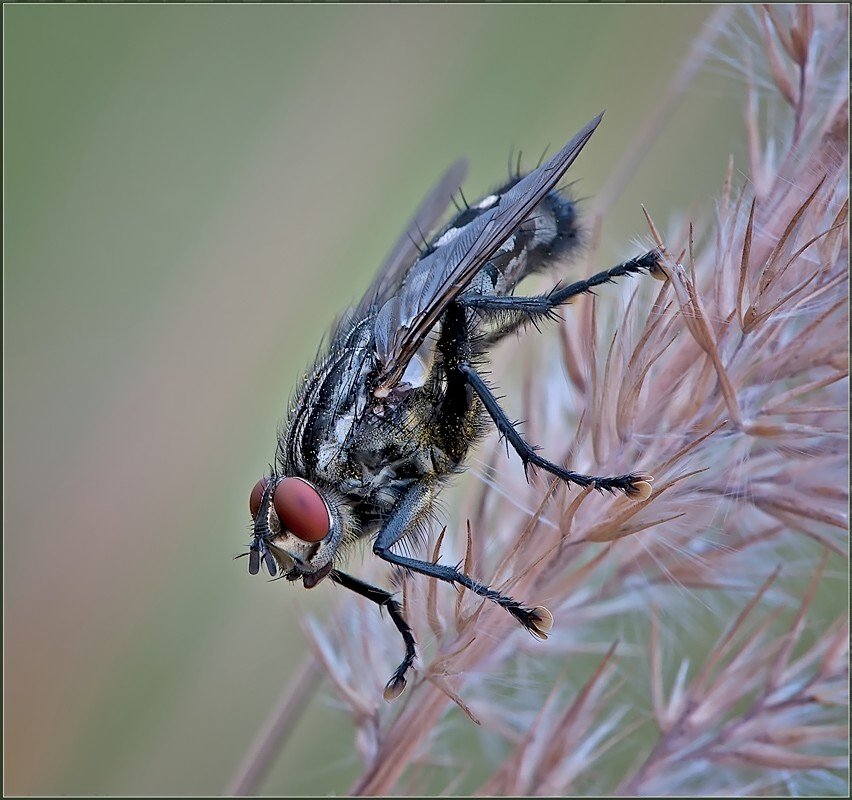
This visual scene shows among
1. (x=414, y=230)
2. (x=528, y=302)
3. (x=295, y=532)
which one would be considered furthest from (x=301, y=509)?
(x=414, y=230)

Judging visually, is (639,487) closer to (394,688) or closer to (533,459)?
(533,459)

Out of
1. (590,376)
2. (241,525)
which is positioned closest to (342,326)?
(590,376)

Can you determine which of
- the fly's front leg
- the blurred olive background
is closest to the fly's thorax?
the fly's front leg

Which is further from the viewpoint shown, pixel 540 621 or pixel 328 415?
pixel 328 415

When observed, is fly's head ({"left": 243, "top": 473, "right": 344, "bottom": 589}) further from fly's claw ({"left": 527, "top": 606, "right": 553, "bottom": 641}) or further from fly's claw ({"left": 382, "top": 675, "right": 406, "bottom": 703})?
fly's claw ({"left": 527, "top": 606, "right": 553, "bottom": 641})

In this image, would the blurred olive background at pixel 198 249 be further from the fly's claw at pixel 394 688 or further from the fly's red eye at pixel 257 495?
the fly's claw at pixel 394 688

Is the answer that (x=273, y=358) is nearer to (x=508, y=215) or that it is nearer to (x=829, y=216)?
(x=508, y=215)
